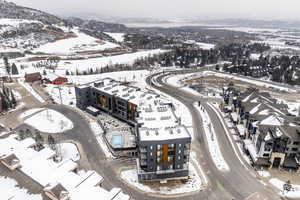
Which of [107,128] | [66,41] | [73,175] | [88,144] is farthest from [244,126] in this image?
[66,41]

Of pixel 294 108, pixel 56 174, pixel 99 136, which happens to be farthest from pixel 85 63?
pixel 294 108

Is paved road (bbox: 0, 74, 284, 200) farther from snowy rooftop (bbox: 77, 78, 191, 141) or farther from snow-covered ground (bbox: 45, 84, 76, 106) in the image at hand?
snow-covered ground (bbox: 45, 84, 76, 106)

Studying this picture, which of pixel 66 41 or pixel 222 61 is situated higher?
pixel 66 41

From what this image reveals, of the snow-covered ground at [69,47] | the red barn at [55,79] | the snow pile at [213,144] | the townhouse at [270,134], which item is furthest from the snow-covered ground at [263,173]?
the snow-covered ground at [69,47]

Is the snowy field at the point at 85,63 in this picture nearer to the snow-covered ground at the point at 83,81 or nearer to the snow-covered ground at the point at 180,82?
the snow-covered ground at the point at 83,81

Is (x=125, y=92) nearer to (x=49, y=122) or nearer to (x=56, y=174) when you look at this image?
(x=49, y=122)

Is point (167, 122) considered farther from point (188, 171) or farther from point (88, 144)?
point (88, 144)
